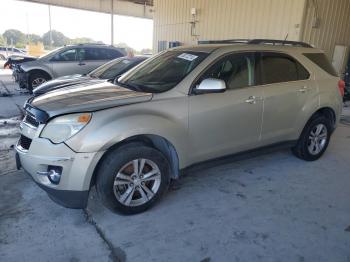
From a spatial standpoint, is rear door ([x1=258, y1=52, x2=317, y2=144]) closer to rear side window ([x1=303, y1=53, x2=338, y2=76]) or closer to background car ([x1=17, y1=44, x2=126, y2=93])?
rear side window ([x1=303, y1=53, x2=338, y2=76])

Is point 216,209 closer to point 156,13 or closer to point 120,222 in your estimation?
point 120,222

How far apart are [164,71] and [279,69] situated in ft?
4.65

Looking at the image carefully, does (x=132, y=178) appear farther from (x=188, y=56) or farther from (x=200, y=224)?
(x=188, y=56)

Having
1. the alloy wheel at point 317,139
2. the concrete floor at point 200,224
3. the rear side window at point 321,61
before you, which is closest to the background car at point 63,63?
the concrete floor at point 200,224

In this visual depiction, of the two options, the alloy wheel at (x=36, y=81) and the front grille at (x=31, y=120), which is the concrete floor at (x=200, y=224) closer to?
the front grille at (x=31, y=120)

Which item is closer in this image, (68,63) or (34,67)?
(34,67)

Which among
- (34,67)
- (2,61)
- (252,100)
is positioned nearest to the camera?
(252,100)

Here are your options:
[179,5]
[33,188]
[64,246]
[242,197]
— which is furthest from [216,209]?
[179,5]

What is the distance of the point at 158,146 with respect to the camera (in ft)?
9.97

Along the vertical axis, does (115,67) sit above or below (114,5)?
below

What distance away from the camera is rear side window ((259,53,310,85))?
11.9ft

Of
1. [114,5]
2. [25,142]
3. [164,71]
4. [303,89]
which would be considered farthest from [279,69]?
[114,5]

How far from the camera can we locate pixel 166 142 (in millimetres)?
2980

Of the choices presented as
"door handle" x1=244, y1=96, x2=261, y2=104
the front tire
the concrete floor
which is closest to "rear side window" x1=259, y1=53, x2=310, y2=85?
"door handle" x1=244, y1=96, x2=261, y2=104
